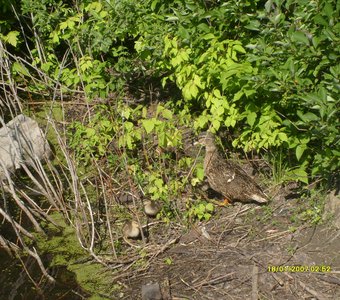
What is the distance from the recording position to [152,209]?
5316 millimetres

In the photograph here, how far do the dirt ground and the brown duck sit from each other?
0.14m

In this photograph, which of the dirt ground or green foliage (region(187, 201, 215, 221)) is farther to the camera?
green foliage (region(187, 201, 215, 221))

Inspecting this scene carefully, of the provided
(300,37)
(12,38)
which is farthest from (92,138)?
(300,37)

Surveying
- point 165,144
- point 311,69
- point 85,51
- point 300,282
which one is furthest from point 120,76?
point 300,282

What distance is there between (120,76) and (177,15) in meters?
1.88

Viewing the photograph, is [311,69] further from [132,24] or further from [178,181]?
[132,24]

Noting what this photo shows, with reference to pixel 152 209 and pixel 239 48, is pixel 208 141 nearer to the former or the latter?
pixel 152 209

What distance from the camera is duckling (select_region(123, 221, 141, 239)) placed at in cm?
511

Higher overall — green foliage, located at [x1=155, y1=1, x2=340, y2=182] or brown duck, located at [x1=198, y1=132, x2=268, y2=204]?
green foliage, located at [x1=155, y1=1, x2=340, y2=182]

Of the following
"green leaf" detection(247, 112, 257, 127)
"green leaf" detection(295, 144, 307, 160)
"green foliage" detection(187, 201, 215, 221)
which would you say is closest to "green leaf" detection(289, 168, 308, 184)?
"green leaf" detection(295, 144, 307, 160)

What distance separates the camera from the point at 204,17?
5000 mm

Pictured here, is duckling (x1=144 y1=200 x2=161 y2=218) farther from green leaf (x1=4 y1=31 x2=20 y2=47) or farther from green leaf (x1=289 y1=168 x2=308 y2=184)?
green leaf (x1=4 y1=31 x2=20 y2=47)

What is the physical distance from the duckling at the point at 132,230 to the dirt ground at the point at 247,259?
148 mm

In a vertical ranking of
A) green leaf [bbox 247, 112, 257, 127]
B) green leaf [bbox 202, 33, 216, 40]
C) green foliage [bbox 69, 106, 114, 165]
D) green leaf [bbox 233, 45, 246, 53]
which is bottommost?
green foliage [bbox 69, 106, 114, 165]
